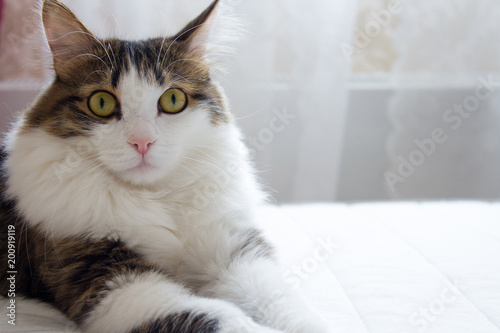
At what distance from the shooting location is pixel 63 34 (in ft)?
3.55

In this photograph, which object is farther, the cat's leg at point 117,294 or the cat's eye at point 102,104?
the cat's eye at point 102,104

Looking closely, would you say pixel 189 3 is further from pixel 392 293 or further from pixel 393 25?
pixel 392 293

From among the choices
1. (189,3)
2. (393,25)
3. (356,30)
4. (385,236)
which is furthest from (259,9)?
(385,236)

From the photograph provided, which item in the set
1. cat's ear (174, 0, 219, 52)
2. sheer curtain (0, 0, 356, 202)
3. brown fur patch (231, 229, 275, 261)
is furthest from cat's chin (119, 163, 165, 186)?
sheer curtain (0, 0, 356, 202)

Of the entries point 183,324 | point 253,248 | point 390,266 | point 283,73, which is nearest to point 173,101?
point 253,248

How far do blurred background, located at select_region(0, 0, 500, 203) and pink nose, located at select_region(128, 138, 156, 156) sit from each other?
1.24 m

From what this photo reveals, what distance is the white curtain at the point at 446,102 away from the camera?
7.88ft

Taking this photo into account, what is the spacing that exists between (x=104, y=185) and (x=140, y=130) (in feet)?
0.52

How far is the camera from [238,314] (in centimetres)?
82
